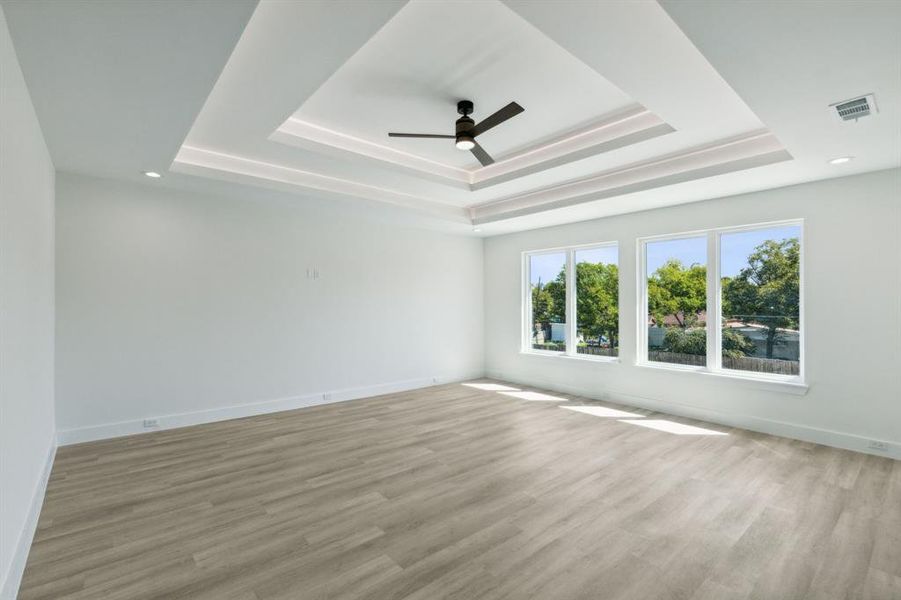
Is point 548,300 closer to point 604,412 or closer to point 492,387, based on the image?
point 492,387

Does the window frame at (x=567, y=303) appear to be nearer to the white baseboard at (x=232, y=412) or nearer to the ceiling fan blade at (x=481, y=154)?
the white baseboard at (x=232, y=412)

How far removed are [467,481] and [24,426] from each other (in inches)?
112

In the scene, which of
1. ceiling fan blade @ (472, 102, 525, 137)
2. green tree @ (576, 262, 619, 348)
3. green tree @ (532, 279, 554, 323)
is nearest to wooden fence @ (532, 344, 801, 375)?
green tree @ (576, 262, 619, 348)

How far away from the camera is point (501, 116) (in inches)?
123

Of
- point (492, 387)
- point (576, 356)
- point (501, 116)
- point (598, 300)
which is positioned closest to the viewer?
point (501, 116)

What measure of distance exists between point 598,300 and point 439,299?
259 centimetres

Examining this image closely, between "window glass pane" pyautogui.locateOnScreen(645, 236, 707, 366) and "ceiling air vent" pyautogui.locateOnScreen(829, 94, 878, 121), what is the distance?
2564 millimetres

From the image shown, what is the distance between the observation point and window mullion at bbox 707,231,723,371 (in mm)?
5094

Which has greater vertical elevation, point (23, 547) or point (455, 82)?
point (455, 82)

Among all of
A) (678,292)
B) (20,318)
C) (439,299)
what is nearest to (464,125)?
(20,318)

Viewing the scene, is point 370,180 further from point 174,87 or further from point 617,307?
point 617,307

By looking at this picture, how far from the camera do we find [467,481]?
131 inches

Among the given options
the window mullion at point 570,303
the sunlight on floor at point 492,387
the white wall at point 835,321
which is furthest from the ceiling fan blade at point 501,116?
the sunlight on floor at point 492,387

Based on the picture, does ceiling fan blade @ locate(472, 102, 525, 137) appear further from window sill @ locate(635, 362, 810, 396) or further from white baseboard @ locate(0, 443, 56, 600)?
window sill @ locate(635, 362, 810, 396)
